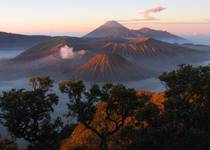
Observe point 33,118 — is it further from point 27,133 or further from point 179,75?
point 179,75

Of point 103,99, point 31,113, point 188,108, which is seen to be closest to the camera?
point 188,108

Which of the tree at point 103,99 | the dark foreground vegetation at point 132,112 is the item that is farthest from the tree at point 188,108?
the tree at point 103,99

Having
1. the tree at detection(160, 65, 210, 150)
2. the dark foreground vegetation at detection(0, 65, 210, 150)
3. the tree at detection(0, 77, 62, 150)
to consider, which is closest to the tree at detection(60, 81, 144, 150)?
the dark foreground vegetation at detection(0, 65, 210, 150)

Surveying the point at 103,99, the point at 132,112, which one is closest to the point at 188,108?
the point at 132,112

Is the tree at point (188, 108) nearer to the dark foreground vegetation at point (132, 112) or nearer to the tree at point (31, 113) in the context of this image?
the dark foreground vegetation at point (132, 112)

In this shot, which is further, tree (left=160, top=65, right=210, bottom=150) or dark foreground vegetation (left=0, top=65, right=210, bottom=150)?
dark foreground vegetation (left=0, top=65, right=210, bottom=150)

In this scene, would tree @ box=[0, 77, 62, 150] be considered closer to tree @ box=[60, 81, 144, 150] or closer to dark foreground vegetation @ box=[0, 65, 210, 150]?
dark foreground vegetation @ box=[0, 65, 210, 150]

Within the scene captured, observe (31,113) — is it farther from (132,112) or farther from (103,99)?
(132,112)

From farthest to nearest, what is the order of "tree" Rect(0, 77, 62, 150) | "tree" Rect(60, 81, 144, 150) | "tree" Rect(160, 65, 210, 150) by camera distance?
"tree" Rect(0, 77, 62, 150), "tree" Rect(60, 81, 144, 150), "tree" Rect(160, 65, 210, 150)
